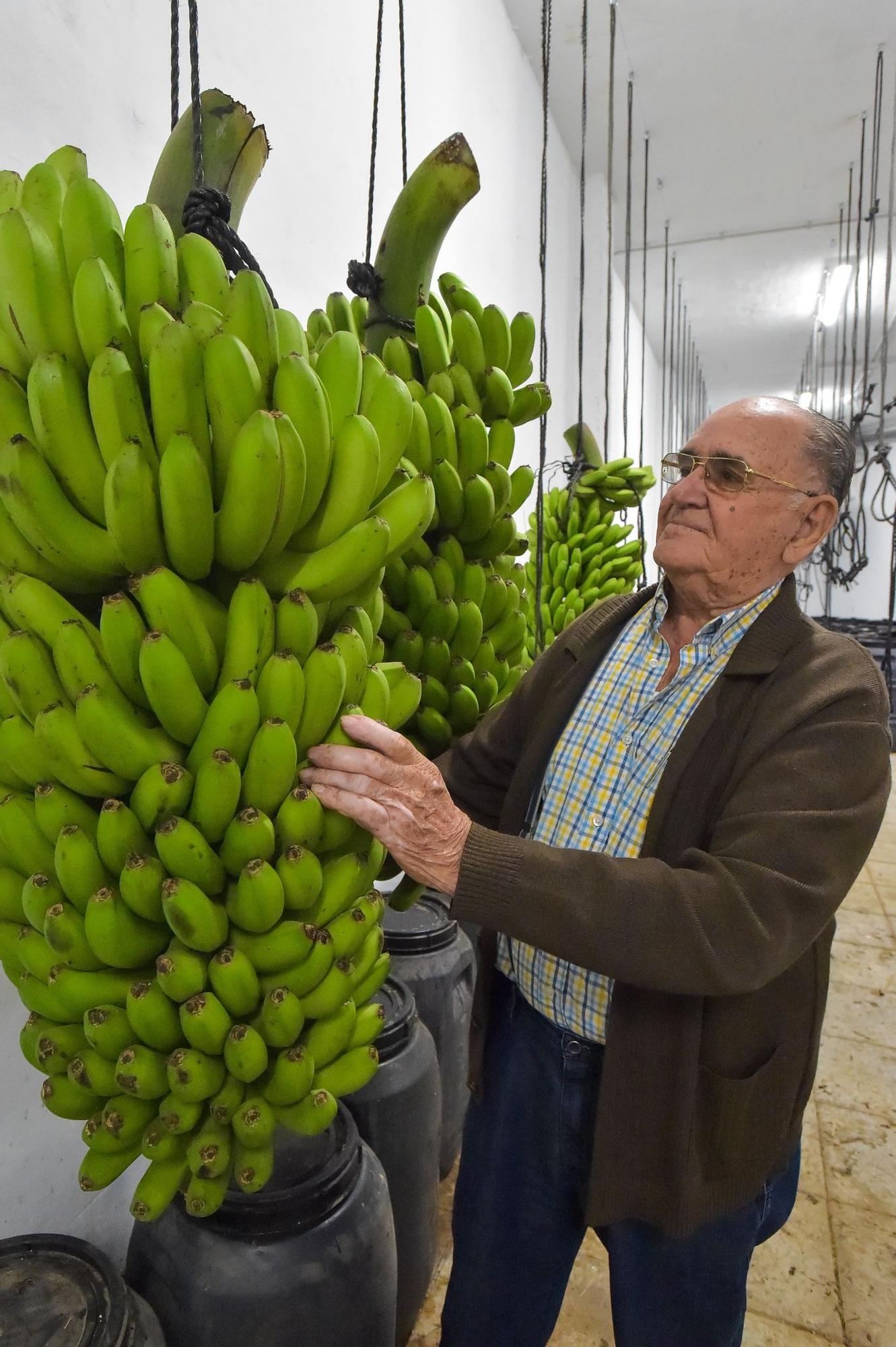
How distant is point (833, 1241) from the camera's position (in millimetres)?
1615

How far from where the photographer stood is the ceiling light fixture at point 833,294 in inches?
187

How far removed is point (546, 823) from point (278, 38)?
1.55m

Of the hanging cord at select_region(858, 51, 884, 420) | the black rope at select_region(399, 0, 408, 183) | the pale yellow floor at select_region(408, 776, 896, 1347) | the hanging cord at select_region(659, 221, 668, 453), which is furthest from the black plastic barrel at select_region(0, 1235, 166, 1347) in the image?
the hanging cord at select_region(659, 221, 668, 453)

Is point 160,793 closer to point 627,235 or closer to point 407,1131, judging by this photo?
point 407,1131

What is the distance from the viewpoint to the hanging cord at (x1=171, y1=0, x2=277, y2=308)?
2.18 ft

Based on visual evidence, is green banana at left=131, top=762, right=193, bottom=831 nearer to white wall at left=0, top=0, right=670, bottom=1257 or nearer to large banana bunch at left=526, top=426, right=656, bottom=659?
white wall at left=0, top=0, right=670, bottom=1257

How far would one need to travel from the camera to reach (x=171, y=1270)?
84 centimetres

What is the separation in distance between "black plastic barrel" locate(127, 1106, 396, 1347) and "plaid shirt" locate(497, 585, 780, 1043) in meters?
0.33

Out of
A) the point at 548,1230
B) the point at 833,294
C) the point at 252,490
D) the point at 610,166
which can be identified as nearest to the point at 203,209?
the point at 252,490

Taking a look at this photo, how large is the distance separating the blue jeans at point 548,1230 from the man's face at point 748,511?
63cm

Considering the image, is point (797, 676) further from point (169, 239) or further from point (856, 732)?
point (169, 239)

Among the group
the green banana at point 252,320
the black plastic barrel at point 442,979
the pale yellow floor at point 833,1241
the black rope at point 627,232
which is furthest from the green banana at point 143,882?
the black rope at point 627,232

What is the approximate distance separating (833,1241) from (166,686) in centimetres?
185

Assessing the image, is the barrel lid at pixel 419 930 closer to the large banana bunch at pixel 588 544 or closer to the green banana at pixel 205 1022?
the large banana bunch at pixel 588 544
